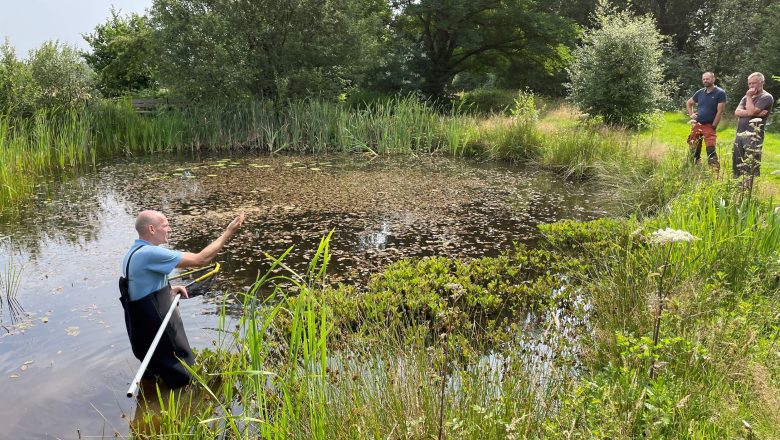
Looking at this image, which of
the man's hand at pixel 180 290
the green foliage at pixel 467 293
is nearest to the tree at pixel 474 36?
the green foliage at pixel 467 293

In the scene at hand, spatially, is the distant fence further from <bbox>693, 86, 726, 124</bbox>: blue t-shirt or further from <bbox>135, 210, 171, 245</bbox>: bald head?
<bbox>135, 210, 171, 245</bbox>: bald head

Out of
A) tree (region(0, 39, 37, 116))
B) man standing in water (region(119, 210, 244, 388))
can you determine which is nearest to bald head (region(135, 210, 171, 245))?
man standing in water (region(119, 210, 244, 388))

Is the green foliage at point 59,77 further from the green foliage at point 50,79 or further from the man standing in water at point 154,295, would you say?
the man standing in water at point 154,295

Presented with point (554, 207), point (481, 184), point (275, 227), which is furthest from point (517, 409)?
point (481, 184)

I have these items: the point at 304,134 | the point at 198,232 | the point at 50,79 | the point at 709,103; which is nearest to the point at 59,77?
the point at 50,79

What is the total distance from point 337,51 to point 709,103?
34.9 feet

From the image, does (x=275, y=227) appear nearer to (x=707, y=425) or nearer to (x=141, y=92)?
(x=707, y=425)

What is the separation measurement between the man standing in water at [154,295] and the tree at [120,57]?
55.8 feet

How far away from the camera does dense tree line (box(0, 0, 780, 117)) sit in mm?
14266

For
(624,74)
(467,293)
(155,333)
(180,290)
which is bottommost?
(467,293)

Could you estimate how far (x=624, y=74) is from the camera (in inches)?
534

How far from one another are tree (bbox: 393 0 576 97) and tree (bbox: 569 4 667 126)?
23.4 feet

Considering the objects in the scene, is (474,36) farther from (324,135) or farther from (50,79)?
(50,79)

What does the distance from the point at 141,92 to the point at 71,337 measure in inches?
700
